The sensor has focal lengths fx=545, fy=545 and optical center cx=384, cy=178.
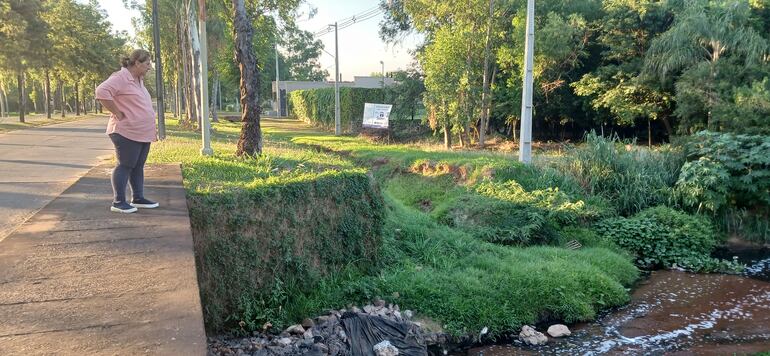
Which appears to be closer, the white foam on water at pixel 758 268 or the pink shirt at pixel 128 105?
the pink shirt at pixel 128 105

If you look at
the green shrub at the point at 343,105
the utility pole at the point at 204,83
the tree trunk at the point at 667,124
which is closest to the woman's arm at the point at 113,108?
the utility pole at the point at 204,83

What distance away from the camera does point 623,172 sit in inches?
495

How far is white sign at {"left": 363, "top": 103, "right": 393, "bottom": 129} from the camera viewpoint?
24.8 m

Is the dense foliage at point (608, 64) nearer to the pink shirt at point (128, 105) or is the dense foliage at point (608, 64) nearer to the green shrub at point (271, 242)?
the green shrub at point (271, 242)

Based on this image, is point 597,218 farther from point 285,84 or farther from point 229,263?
point 285,84

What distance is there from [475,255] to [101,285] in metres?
6.19

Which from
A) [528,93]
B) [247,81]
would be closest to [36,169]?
[247,81]

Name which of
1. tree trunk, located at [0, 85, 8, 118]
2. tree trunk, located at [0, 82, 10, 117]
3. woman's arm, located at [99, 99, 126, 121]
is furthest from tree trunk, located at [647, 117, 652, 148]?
tree trunk, located at [0, 85, 8, 118]

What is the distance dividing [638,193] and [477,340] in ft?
23.3

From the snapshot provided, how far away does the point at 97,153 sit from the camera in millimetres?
15234

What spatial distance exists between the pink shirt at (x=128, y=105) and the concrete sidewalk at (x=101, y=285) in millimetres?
795

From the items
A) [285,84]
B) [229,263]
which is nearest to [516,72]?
[229,263]

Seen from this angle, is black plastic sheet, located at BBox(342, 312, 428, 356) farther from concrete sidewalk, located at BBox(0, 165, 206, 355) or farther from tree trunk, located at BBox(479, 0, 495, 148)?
tree trunk, located at BBox(479, 0, 495, 148)

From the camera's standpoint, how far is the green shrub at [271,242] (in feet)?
18.1
